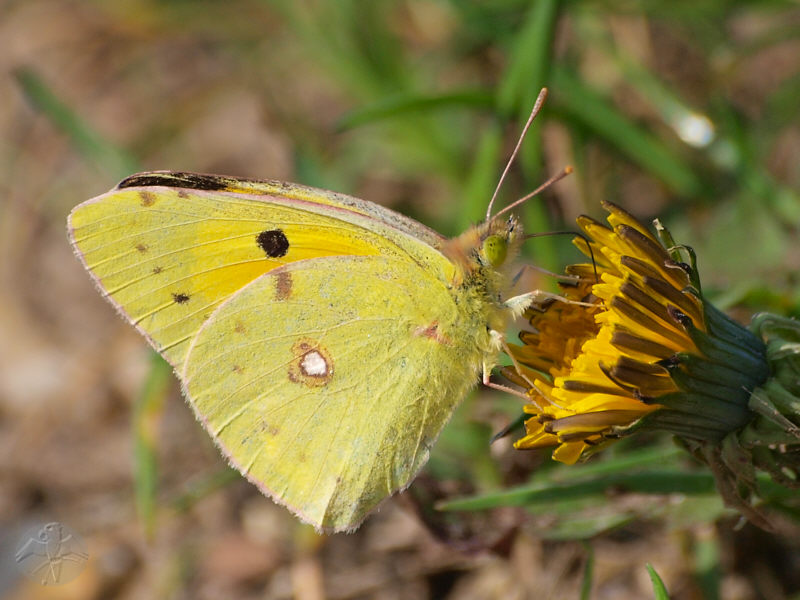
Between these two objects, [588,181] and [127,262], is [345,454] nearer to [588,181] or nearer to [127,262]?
[127,262]

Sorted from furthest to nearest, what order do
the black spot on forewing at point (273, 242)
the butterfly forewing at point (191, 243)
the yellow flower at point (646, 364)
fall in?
1. the black spot on forewing at point (273, 242)
2. the butterfly forewing at point (191, 243)
3. the yellow flower at point (646, 364)

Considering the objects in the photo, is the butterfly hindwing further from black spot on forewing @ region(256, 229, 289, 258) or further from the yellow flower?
the yellow flower

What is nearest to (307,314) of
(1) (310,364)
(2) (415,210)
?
(1) (310,364)

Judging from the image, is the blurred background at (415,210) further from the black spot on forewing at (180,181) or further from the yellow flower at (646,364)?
the black spot on forewing at (180,181)

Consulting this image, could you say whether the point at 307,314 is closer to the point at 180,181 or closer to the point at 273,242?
the point at 273,242
